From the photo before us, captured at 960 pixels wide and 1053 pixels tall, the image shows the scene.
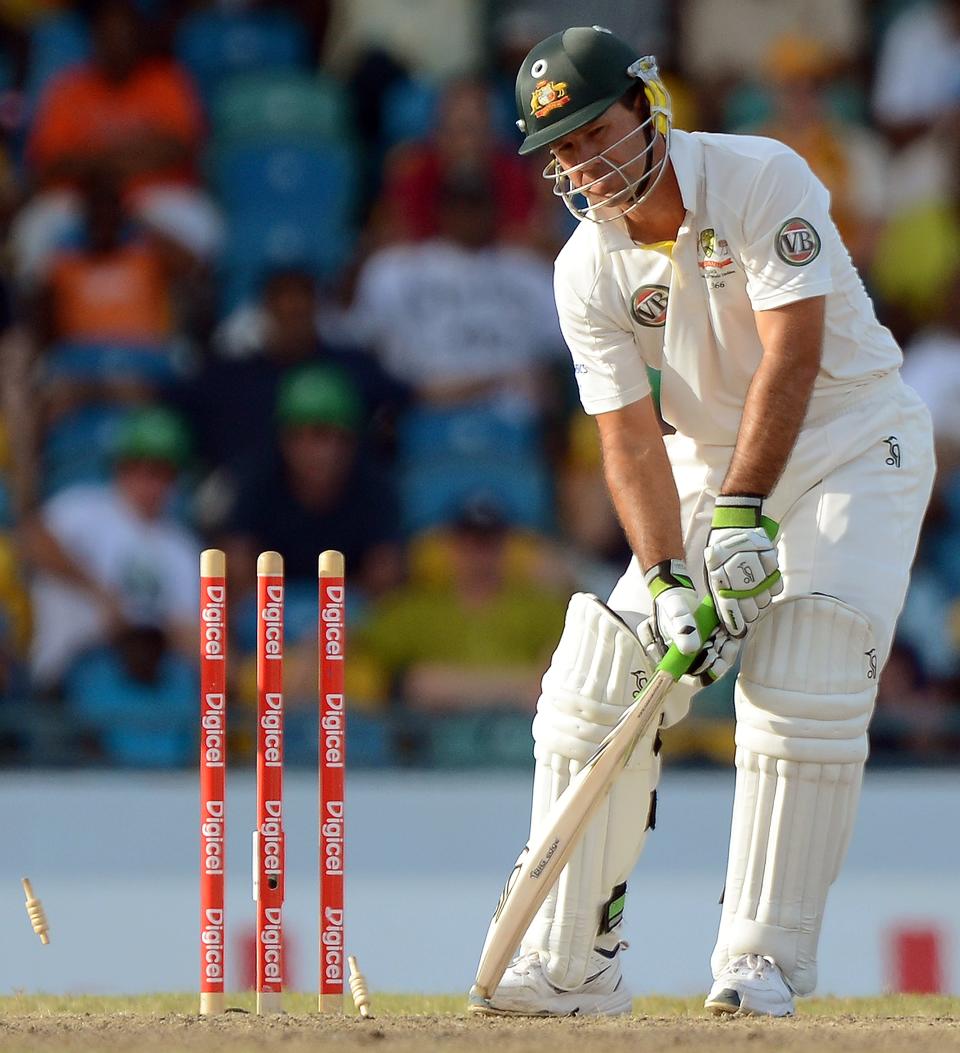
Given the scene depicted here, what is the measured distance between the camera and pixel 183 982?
5469 millimetres

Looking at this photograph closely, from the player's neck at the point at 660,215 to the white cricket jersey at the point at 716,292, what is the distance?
0.02 meters

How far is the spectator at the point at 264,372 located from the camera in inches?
284

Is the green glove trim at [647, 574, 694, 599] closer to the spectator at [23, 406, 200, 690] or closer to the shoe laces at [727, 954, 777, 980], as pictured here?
the shoe laces at [727, 954, 777, 980]

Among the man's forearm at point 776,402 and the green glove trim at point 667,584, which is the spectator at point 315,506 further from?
the man's forearm at point 776,402

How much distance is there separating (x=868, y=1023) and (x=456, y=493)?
3.78 m

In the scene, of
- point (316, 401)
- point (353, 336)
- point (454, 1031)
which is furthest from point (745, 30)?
point (454, 1031)

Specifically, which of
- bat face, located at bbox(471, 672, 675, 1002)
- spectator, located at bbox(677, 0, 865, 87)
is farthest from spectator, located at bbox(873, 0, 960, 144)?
bat face, located at bbox(471, 672, 675, 1002)

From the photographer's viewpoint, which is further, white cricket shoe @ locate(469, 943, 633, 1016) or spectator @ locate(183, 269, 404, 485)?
spectator @ locate(183, 269, 404, 485)

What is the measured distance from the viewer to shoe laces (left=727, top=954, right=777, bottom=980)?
3685 millimetres

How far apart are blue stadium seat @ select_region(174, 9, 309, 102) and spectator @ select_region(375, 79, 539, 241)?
2.30 feet

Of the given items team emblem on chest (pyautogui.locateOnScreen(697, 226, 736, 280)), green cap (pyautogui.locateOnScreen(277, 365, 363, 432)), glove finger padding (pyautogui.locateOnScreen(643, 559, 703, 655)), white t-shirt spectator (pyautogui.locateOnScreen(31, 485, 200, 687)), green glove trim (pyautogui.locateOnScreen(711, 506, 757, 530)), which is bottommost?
white t-shirt spectator (pyautogui.locateOnScreen(31, 485, 200, 687))

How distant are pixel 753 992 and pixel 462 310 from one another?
4382 millimetres

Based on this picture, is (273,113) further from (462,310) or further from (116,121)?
(462,310)

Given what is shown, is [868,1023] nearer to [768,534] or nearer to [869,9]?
[768,534]
